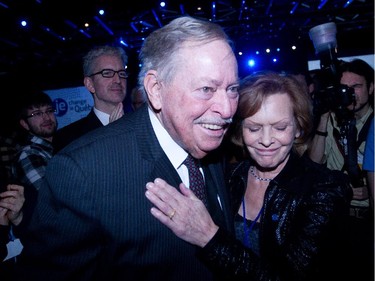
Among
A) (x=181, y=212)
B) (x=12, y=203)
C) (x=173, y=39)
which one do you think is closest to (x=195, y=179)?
(x=181, y=212)

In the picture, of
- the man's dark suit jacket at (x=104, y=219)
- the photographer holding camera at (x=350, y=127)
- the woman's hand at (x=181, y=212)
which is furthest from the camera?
the photographer holding camera at (x=350, y=127)

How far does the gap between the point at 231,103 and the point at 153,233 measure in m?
0.69

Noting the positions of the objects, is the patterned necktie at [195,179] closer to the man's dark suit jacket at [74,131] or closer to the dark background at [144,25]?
the man's dark suit jacket at [74,131]

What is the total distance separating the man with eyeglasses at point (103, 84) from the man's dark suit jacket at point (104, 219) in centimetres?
184

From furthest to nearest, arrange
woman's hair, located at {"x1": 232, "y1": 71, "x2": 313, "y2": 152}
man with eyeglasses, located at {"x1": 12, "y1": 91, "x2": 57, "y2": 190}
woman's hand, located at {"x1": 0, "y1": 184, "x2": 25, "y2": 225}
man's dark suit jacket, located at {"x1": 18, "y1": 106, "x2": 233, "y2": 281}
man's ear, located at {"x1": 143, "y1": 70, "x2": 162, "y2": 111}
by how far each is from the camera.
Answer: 1. man with eyeglasses, located at {"x1": 12, "y1": 91, "x2": 57, "y2": 190}
2. woman's hand, located at {"x1": 0, "y1": 184, "x2": 25, "y2": 225}
3. woman's hair, located at {"x1": 232, "y1": 71, "x2": 313, "y2": 152}
4. man's ear, located at {"x1": 143, "y1": 70, "x2": 162, "y2": 111}
5. man's dark suit jacket, located at {"x1": 18, "y1": 106, "x2": 233, "y2": 281}

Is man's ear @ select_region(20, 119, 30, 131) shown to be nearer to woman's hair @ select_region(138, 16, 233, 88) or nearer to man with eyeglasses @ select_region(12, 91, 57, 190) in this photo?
man with eyeglasses @ select_region(12, 91, 57, 190)

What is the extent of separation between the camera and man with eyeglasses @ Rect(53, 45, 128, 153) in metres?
3.11

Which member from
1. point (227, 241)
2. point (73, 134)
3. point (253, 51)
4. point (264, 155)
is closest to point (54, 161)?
point (227, 241)

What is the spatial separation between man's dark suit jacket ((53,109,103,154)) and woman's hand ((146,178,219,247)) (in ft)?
6.00

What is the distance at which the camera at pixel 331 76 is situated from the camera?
2.88 m

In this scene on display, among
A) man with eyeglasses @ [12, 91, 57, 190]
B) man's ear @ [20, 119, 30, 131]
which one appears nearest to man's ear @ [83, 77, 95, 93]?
man with eyeglasses @ [12, 91, 57, 190]

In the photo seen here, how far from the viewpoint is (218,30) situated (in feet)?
4.72

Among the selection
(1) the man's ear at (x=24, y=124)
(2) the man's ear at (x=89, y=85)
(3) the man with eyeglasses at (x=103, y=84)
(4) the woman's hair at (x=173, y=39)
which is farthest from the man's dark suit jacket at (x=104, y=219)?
(1) the man's ear at (x=24, y=124)

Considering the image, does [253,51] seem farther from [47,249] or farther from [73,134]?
[47,249]
